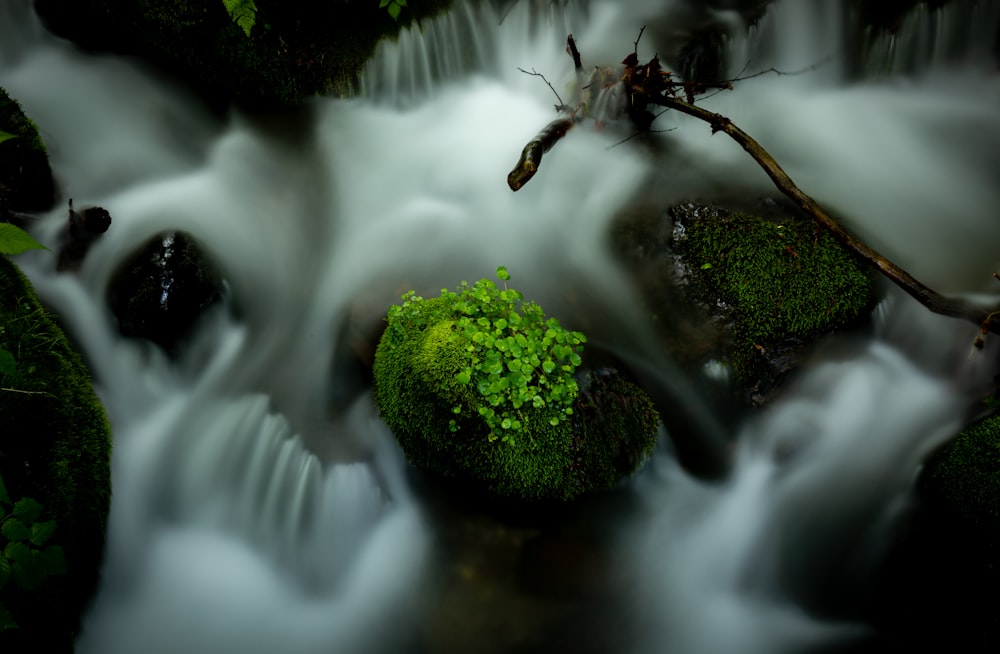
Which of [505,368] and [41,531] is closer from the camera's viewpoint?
[41,531]

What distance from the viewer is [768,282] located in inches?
175

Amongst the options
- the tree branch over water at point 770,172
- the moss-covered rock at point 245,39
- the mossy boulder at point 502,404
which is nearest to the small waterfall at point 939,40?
the tree branch over water at point 770,172

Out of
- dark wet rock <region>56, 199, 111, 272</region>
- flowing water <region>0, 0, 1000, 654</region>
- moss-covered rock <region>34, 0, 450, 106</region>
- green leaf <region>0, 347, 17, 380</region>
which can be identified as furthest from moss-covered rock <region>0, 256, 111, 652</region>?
moss-covered rock <region>34, 0, 450, 106</region>

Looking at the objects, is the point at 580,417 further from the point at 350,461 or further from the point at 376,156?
the point at 376,156

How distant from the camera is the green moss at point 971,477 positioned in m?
3.55

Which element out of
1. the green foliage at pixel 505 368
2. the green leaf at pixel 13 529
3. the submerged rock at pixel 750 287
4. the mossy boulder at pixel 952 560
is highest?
the green leaf at pixel 13 529

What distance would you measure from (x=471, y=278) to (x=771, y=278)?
196cm

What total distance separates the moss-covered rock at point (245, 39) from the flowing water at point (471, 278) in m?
0.18

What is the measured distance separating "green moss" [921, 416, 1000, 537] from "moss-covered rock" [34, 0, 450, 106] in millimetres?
5038

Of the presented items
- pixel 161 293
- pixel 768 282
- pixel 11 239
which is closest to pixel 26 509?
pixel 11 239

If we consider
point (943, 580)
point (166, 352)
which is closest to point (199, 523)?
point (166, 352)

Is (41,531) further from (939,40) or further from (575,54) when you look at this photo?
(939,40)

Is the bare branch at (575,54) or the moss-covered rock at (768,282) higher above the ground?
the bare branch at (575,54)

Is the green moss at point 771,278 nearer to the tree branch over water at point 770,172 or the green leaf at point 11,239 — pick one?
the tree branch over water at point 770,172
